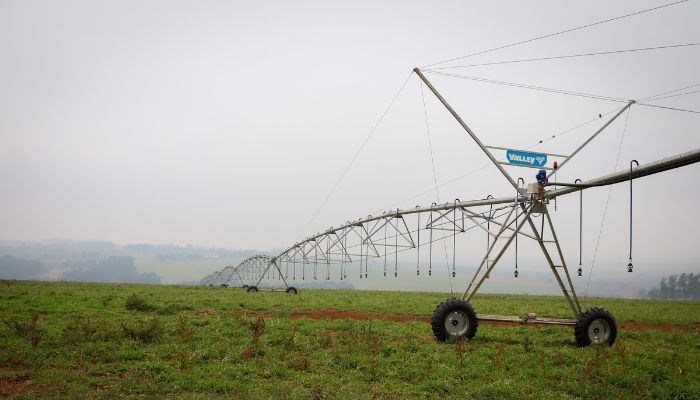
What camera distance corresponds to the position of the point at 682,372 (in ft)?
40.1

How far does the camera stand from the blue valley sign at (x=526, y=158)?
16.0 metres

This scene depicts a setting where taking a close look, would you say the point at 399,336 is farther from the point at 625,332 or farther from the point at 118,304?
the point at 118,304

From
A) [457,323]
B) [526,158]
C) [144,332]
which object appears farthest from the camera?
[526,158]

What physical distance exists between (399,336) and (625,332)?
36.3ft

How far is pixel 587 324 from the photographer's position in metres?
15.3

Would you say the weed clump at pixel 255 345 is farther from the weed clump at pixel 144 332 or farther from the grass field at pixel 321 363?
the weed clump at pixel 144 332

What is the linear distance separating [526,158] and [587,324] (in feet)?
20.2

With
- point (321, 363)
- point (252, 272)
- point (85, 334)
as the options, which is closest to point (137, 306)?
point (85, 334)

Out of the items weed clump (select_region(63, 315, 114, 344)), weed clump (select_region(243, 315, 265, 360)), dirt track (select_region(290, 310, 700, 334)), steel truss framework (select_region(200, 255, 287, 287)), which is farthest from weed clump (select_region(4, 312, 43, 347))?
steel truss framework (select_region(200, 255, 287, 287))

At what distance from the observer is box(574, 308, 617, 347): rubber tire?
15297mm

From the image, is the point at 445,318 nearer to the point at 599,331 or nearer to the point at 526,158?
the point at 599,331

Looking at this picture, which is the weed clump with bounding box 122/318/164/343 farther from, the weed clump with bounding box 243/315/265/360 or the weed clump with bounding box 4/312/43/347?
the weed clump with bounding box 243/315/265/360

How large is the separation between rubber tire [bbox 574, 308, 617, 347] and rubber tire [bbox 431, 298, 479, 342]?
363cm

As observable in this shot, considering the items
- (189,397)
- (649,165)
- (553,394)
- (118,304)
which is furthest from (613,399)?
(118,304)
